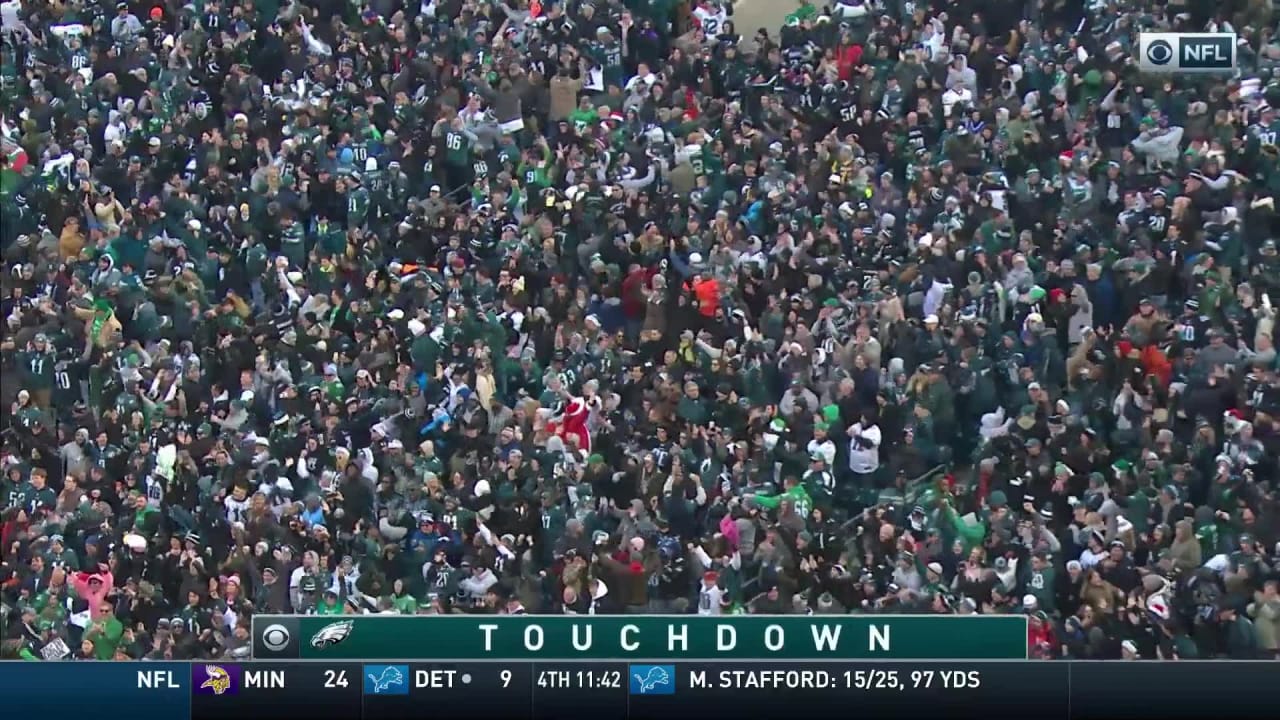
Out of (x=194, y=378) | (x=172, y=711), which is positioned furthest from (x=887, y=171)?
A: (x=172, y=711)

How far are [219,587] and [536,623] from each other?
3.10 metres

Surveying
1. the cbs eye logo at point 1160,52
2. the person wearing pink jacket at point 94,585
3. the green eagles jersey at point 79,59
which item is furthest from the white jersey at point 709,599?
the green eagles jersey at point 79,59

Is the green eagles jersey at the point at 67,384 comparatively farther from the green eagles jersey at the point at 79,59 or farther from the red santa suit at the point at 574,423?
the red santa suit at the point at 574,423

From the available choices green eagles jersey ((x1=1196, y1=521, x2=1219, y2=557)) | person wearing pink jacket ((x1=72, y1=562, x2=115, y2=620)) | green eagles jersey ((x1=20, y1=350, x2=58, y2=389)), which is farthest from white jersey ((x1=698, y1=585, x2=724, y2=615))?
green eagles jersey ((x1=20, y1=350, x2=58, y2=389))

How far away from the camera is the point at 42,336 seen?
27.4 m

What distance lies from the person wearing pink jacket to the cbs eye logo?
12.3 metres

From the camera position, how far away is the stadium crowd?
25.0 meters

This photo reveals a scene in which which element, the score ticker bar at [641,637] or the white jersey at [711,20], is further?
the white jersey at [711,20]

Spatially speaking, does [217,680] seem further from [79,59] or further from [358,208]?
[79,59]

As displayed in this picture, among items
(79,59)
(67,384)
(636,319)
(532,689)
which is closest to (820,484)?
(636,319)

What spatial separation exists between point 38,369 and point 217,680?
4287 millimetres

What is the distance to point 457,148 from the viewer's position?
1123 inches

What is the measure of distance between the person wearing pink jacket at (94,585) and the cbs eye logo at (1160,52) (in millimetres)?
12325

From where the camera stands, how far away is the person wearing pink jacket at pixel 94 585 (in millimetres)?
25422
